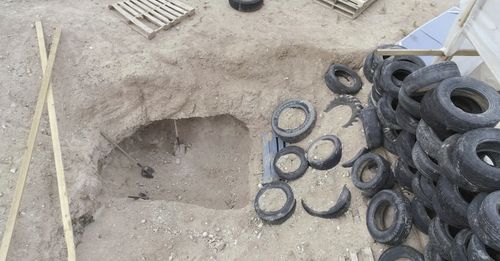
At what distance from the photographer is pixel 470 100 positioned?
5875 millimetres

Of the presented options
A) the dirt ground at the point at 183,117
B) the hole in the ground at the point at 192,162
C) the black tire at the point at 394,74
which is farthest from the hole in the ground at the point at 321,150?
the hole in the ground at the point at 192,162

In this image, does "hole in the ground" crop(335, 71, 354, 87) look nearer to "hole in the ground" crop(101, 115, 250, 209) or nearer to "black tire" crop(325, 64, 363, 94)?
"black tire" crop(325, 64, 363, 94)

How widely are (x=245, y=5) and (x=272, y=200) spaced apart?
Answer: 4.75m

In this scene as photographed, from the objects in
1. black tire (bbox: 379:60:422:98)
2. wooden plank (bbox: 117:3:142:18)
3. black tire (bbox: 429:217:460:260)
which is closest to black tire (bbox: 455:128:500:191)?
black tire (bbox: 429:217:460:260)

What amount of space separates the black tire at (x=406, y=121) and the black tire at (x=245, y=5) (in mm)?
4789

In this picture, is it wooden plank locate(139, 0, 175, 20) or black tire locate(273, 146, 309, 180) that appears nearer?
black tire locate(273, 146, 309, 180)

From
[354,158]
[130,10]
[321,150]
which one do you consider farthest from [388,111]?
[130,10]

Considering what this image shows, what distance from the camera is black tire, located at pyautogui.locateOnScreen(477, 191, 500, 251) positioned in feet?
15.3

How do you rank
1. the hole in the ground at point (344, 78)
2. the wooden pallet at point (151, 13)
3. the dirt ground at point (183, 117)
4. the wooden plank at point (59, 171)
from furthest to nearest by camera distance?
the wooden pallet at point (151, 13), the hole in the ground at point (344, 78), the dirt ground at point (183, 117), the wooden plank at point (59, 171)

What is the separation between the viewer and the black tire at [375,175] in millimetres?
6836

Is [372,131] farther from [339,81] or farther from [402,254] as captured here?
[402,254]

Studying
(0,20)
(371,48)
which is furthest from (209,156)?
(0,20)

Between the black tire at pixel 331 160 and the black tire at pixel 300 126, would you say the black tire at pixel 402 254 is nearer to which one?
the black tire at pixel 331 160

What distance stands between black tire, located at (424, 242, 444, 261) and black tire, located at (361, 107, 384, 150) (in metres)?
1.95
